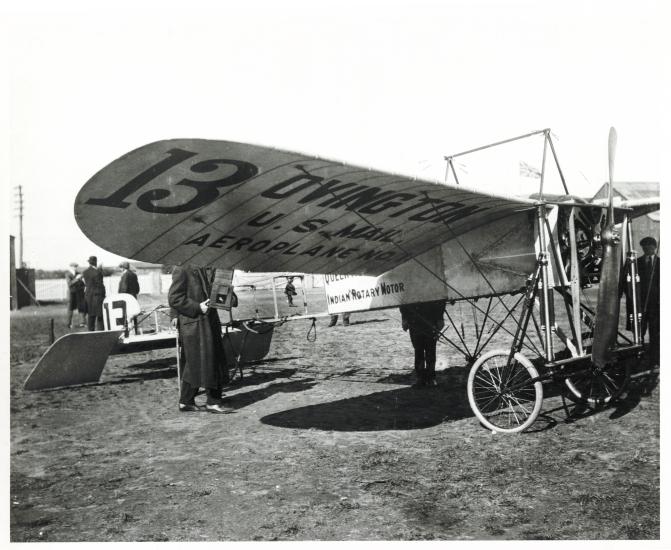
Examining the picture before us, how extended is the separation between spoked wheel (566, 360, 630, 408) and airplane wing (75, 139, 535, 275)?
192 cm

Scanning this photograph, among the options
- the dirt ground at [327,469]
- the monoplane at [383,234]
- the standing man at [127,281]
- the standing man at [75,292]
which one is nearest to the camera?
the monoplane at [383,234]

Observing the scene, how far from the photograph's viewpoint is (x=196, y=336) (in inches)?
255

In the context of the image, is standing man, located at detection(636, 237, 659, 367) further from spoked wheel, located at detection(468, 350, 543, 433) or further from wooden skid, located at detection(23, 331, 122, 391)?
wooden skid, located at detection(23, 331, 122, 391)

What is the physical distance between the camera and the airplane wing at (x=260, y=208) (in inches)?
127

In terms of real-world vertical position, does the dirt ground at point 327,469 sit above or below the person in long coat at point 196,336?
below

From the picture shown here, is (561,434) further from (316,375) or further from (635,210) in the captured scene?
(316,375)

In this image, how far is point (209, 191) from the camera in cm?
359

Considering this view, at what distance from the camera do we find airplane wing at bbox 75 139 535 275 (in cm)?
321

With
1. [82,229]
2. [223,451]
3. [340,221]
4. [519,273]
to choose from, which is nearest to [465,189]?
[340,221]

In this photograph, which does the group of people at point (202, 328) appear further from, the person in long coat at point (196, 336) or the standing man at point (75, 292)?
the standing man at point (75, 292)

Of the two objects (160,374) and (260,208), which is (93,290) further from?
(260,208)

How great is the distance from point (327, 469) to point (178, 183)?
2.60m

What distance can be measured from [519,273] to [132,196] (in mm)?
4067

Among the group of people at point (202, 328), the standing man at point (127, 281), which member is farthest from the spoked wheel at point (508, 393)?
the standing man at point (127, 281)
